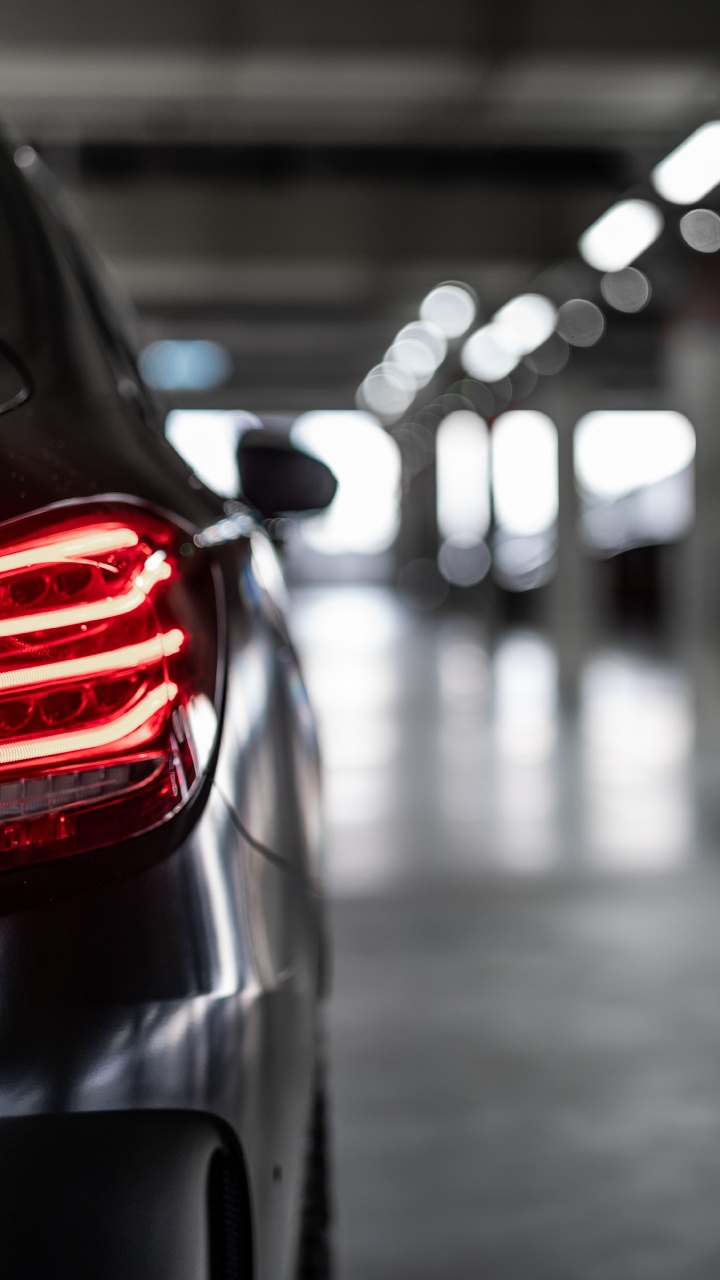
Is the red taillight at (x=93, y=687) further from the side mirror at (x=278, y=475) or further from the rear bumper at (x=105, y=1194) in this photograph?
the side mirror at (x=278, y=475)

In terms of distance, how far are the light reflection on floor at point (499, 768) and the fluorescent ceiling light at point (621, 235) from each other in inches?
139

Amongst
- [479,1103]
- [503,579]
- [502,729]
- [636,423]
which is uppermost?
[636,423]

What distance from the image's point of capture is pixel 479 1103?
8.64 ft

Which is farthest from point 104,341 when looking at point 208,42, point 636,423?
point 636,423

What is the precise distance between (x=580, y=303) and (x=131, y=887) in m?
13.1

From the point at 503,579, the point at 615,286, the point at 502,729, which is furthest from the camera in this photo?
the point at 503,579

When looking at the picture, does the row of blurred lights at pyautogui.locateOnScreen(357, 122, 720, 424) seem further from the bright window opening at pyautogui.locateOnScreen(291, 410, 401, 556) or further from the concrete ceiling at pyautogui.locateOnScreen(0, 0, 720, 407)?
the bright window opening at pyautogui.locateOnScreen(291, 410, 401, 556)

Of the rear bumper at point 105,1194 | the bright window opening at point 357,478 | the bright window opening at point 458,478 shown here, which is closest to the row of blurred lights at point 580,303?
the bright window opening at point 458,478

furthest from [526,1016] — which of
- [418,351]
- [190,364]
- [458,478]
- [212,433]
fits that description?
[212,433]

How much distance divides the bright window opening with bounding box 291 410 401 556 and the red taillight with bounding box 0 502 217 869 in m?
33.2

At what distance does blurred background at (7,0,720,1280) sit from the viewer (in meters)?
2.46

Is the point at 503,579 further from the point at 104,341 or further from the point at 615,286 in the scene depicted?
the point at 104,341

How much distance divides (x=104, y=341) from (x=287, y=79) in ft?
22.0

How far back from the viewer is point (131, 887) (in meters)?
1.06
